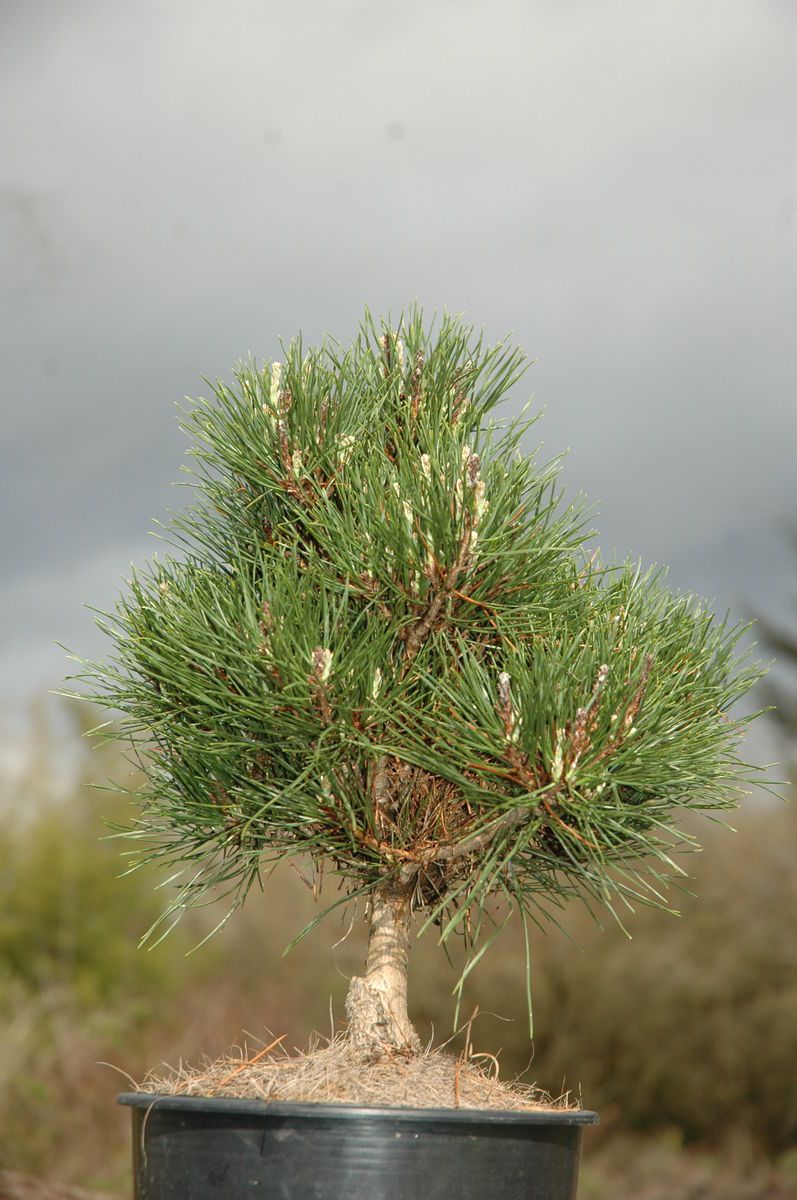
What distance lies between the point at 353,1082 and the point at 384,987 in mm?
169

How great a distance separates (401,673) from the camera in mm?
1768

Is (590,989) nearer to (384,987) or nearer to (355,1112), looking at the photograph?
(384,987)

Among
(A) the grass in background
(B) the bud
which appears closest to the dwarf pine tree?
(B) the bud

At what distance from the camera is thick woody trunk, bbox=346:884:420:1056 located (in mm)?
1911

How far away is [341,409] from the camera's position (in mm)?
1910

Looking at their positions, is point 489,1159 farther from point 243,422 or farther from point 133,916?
point 133,916

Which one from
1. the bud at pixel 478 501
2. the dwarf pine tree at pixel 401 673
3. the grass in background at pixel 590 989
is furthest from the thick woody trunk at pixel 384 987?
the grass in background at pixel 590 989

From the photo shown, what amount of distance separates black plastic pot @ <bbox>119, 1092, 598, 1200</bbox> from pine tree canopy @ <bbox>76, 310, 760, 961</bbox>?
293 millimetres

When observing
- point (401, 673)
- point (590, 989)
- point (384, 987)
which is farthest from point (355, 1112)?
point (590, 989)

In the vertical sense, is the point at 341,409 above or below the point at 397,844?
above

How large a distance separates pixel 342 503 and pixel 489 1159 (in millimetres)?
1012

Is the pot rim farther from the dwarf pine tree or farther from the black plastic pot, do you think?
the dwarf pine tree

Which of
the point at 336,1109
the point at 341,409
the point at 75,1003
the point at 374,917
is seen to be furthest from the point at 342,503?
the point at 75,1003

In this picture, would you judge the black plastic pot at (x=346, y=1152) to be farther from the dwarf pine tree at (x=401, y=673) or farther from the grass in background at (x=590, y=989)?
the grass in background at (x=590, y=989)
